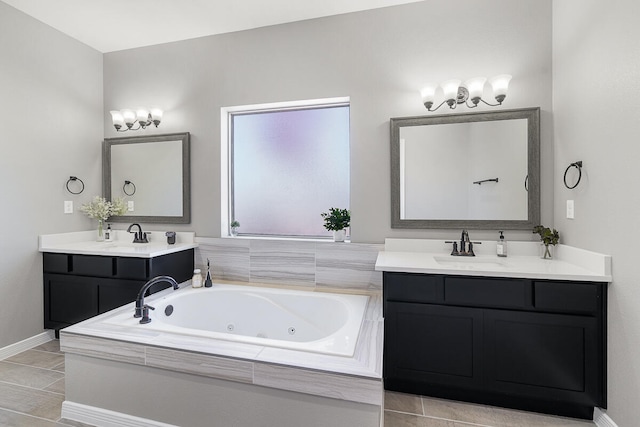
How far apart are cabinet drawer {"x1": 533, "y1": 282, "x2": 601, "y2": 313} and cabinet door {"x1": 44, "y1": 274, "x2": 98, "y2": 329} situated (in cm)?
321

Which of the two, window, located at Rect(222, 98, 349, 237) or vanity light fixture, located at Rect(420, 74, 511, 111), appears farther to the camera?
window, located at Rect(222, 98, 349, 237)

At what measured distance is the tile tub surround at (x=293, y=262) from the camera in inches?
103

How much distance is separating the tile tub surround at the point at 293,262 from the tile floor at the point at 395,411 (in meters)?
0.89

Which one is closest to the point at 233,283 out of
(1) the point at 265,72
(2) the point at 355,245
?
(2) the point at 355,245

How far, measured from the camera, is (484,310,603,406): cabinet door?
173 cm

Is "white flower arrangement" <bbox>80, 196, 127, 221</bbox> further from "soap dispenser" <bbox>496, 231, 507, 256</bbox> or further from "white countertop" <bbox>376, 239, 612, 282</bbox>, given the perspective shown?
"soap dispenser" <bbox>496, 231, 507, 256</bbox>

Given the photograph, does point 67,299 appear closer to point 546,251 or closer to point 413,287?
point 413,287

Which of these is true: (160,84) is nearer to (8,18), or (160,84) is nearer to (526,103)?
(8,18)

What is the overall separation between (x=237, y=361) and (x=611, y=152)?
7.16 feet

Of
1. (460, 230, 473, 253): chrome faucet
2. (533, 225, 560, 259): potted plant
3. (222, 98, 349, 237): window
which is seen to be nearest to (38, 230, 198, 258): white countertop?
(222, 98, 349, 237): window

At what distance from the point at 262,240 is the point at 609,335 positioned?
2396 mm

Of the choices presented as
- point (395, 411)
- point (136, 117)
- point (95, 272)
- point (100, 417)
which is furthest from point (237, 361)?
point (136, 117)

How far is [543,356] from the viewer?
1.79m

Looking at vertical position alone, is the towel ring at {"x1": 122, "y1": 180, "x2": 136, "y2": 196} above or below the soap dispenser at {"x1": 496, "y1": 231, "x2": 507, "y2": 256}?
above
